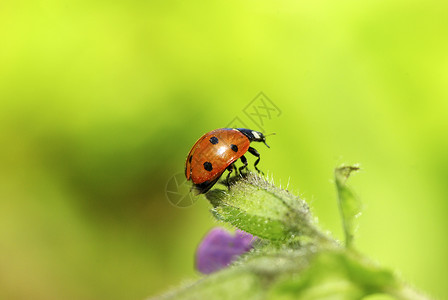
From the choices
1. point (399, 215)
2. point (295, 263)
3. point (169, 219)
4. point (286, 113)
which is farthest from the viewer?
point (169, 219)

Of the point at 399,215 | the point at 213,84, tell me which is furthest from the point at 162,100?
the point at 399,215

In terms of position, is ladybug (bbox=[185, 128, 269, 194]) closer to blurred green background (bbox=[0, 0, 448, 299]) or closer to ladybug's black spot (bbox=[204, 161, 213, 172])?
ladybug's black spot (bbox=[204, 161, 213, 172])

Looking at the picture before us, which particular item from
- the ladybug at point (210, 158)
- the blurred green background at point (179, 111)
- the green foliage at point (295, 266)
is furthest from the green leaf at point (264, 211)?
the blurred green background at point (179, 111)

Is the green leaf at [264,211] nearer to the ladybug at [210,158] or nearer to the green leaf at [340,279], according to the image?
the green leaf at [340,279]

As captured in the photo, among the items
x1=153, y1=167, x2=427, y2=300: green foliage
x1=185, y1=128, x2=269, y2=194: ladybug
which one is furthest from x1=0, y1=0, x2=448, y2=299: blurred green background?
x1=153, y1=167, x2=427, y2=300: green foliage

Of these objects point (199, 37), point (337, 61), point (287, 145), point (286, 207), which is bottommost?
point (286, 207)

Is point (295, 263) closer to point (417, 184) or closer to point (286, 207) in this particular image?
point (286, 207)

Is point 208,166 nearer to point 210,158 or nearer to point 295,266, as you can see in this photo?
point 210,158
